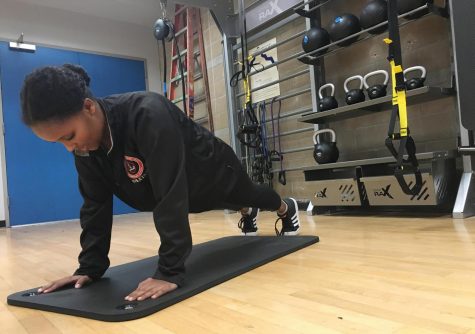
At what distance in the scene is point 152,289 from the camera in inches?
48.5

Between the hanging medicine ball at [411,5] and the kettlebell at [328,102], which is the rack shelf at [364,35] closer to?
the hanging medicine ball at [411,5]

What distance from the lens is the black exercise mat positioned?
3.77 feet

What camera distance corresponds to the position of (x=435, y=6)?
2516mm

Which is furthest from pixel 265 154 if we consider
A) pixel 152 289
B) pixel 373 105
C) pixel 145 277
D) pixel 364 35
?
pixel 152 289

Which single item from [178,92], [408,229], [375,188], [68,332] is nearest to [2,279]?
[68,332]

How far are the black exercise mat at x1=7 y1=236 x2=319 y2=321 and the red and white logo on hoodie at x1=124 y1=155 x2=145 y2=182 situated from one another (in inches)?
14.7

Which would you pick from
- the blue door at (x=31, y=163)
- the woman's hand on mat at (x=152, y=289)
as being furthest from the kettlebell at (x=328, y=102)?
the blue door at (x=31, y=163)

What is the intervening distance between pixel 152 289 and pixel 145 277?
0.97ft

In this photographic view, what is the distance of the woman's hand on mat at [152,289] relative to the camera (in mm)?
1208

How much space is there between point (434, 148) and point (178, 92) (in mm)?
3777

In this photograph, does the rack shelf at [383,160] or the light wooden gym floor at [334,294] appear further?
the rack shelf at [383,160]

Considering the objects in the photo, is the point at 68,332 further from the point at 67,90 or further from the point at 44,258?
the point at 44,258

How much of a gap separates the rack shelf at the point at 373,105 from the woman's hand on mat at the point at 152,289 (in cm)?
197

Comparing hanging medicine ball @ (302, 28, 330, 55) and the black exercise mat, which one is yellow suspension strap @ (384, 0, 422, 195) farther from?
hanging medicine ball @ (302, 28, 330, 55)
